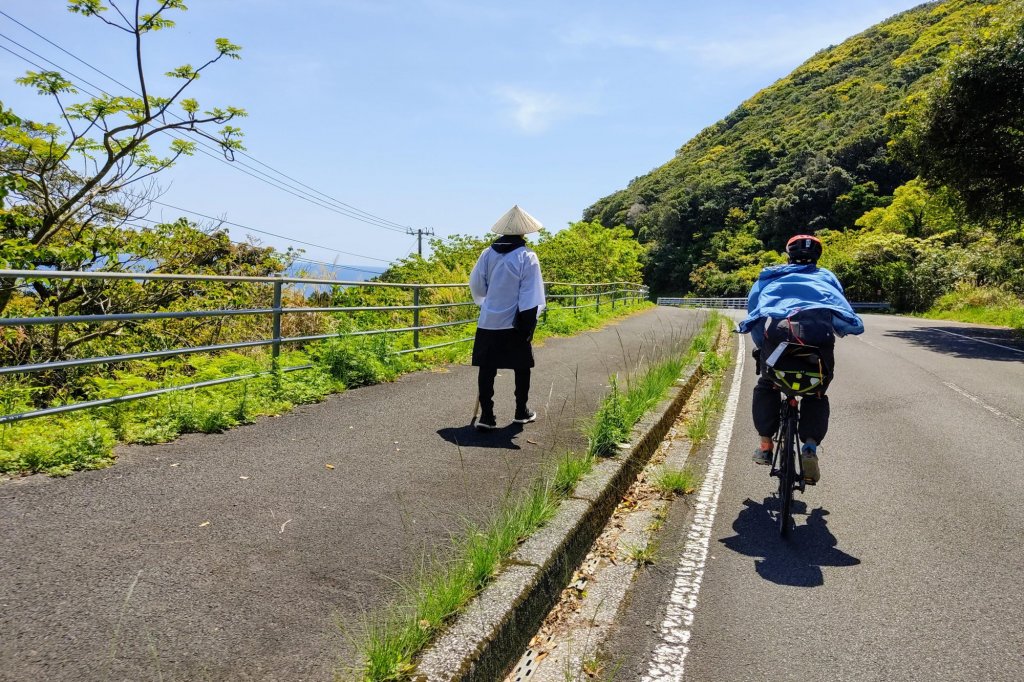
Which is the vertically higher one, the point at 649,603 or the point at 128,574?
the point at 128,574

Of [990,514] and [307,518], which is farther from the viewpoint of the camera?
[990,514]

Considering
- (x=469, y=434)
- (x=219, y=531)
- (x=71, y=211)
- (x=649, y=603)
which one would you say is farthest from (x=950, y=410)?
(x=71, y=211)

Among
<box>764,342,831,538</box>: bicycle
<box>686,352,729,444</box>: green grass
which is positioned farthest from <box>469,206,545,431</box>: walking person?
<box>764,342,831,538</box>: bicycle

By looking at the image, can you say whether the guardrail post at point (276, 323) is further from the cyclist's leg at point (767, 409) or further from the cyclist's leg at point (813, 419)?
the cyclist's leg at point (813, 419)

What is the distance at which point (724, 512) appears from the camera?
4695 millimetres

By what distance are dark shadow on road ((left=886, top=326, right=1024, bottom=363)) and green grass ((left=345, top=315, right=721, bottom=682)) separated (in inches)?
522

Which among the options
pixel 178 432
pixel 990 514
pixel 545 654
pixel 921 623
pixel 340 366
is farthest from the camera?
pixel 340 366

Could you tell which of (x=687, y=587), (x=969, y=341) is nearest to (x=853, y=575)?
(x=687, y=587)

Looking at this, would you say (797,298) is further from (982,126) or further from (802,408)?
(982,126)

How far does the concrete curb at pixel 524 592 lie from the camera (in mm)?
2392

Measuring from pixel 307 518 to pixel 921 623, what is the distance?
10.6 ft

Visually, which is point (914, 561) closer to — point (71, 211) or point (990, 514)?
point (990, 514)

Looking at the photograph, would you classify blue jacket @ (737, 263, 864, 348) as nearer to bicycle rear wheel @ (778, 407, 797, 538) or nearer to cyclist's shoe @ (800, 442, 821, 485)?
bicycle rear wheel @ (778, 407, 797, 538)

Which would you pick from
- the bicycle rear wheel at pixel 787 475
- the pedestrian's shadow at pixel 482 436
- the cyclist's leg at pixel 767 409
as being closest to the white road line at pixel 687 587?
the bicycle rear wheel at pixel 787 475
